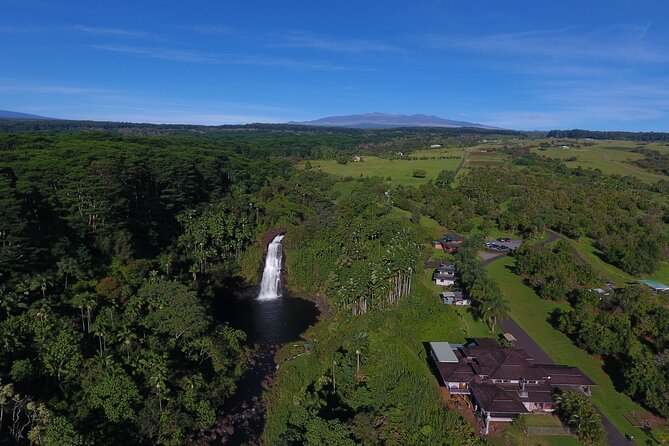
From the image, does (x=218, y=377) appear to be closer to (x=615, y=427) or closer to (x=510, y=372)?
(x=510, y=372)

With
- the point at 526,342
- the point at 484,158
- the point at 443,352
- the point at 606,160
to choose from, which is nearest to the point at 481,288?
the point at 526,342

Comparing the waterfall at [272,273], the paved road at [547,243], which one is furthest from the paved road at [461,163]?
the waterfall at [272,273]

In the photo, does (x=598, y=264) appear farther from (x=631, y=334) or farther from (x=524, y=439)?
(x=524, y=439)

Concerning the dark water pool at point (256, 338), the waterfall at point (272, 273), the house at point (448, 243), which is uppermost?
the house at point (448, 243)

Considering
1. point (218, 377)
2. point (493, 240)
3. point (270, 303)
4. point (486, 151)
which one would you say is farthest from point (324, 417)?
point (486, 151)

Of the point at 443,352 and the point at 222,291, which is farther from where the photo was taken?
the point at 222,291

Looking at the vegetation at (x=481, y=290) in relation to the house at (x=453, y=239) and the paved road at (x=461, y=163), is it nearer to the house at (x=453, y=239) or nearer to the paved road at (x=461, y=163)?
the house at (x=453, y=239)
